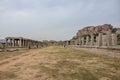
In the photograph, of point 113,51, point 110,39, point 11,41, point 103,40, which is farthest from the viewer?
point 11,41

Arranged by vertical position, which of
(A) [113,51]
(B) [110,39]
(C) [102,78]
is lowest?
(C) [102,78]

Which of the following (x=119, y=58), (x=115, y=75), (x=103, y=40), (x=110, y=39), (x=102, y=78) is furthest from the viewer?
(x=103, y=40)

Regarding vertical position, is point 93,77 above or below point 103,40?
below

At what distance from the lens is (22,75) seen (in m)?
9.28

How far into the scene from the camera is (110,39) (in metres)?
18.3

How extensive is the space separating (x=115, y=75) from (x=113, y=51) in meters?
6.40

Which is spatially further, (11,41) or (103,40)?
(11,41)

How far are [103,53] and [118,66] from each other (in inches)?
266

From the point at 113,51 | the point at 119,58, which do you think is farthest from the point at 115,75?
the point at 113,51

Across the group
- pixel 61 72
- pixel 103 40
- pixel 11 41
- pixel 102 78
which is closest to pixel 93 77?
pixel 102 78

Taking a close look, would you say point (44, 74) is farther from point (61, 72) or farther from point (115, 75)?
point (115, 75)

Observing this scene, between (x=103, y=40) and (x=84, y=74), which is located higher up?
(x=103, y=40)

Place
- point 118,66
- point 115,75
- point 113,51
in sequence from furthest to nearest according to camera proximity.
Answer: point 113,51 → point 118,66 → point 115,75

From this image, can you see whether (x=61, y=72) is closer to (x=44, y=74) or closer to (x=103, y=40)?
(x=44, y=74)
